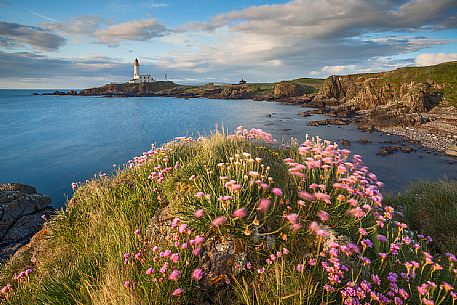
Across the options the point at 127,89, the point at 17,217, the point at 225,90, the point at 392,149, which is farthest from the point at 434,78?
the point at 127,89

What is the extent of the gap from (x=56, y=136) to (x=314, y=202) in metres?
47.1

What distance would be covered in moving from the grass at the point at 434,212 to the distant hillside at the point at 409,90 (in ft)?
129

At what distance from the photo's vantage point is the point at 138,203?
5.53 m

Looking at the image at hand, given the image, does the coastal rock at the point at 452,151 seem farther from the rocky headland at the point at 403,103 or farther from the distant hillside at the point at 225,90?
the distant hillside at the point at 225,90

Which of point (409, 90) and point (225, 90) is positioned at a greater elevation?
point (225, 90)

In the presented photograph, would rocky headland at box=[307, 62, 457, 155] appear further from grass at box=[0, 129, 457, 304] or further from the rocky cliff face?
Result: grass at box=[0, 129, 457, 304]

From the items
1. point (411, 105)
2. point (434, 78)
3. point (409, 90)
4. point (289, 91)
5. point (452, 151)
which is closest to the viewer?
point (452, 151)

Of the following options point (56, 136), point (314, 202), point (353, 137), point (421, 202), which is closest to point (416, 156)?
point (353, 137)

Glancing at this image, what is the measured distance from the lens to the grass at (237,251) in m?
3.01

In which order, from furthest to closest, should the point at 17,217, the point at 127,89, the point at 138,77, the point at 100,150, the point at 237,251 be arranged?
1. the point at 138,77
2. the point at 127,89
3. the point at 100,150
4. the point at 17,217
5. the point at 237,251

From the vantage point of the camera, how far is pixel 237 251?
3.69 meters

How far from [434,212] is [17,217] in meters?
16.1

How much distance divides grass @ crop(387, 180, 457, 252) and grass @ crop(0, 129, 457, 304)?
316cm

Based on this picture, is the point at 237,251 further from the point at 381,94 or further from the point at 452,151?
the point at 381,94
